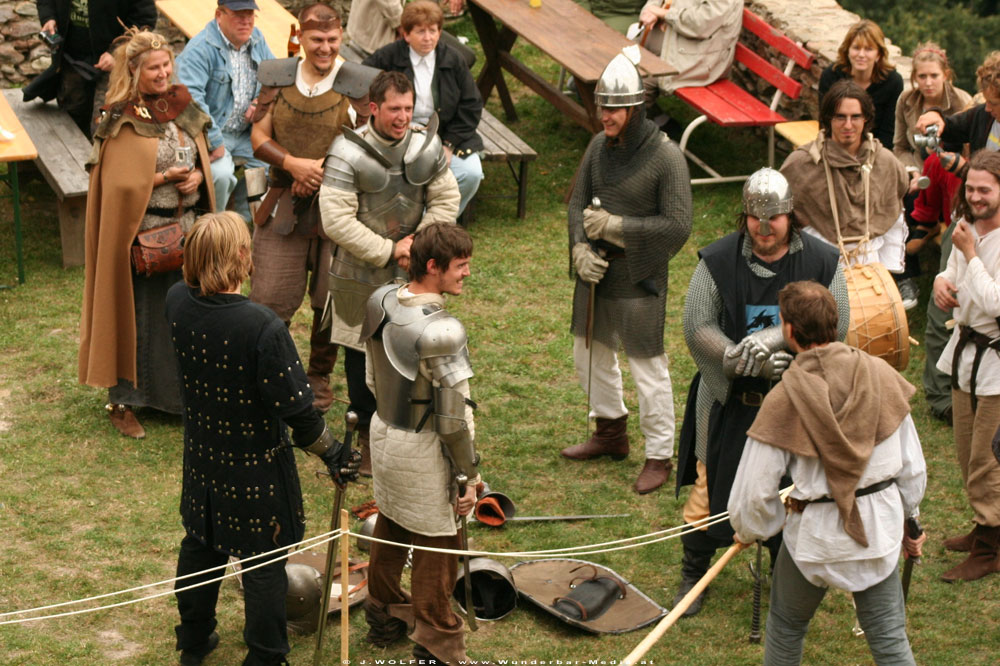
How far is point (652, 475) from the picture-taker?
19.9 ft

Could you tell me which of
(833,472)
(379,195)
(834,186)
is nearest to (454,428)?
(833,472)

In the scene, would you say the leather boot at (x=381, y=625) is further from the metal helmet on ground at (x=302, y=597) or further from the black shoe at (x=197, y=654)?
the black shoe at (x=197, y=654)

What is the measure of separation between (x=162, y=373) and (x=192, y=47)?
1751mm

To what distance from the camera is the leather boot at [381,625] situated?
474 centimetres

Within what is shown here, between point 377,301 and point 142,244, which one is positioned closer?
point 377,301

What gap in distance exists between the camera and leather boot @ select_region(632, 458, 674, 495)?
19.7 ft

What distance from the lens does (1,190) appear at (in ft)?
29.9

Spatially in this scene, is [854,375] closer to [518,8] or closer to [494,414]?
[494,414]

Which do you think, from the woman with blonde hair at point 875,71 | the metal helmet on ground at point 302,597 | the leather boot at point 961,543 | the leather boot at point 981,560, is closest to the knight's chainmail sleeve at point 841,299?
the leather boot at point 981,560

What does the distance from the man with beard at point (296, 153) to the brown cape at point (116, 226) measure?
0.31m

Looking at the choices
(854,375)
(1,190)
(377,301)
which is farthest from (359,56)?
(854,375)

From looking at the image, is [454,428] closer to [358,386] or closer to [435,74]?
[358,386]

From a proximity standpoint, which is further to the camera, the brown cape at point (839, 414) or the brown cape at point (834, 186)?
the brown cape at point (834, 186)

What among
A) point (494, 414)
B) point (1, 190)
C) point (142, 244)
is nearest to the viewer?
point (142, 244)
